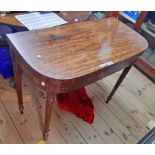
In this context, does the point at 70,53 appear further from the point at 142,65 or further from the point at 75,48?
the point at 142,65

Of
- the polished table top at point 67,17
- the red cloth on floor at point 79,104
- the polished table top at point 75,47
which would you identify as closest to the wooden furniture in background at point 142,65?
the polished table top at point 67,17

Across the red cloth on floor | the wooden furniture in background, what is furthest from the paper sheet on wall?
the wooden furniture in background

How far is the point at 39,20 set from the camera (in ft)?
4.41

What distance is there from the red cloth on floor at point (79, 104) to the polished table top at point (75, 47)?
599 millimetres

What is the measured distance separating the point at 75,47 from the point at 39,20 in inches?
15.5

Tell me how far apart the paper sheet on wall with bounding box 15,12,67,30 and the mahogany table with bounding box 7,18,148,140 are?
12 centimetres

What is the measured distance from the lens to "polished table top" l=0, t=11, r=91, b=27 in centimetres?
127

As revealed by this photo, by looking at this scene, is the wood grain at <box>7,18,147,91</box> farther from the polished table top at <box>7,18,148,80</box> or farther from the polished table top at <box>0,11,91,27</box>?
the polished table top at <box>0,11,91,27</box>

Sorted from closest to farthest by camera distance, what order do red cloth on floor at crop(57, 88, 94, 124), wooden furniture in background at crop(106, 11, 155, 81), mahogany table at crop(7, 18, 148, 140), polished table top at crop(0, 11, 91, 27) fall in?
mahogany table at crop(7, 18, 148, 140) → polished table top at crop(0, 11, 91, 27) → red cloth on floor at crop(57, 88, 94, 124) → wooden furniture in background at crop(106, 11, 155, 81)

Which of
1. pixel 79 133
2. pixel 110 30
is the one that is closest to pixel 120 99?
pixel 79 133

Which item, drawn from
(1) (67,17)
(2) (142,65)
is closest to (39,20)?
(1) (67,17)

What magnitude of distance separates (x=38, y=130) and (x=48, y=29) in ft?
2.28

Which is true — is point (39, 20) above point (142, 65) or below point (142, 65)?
above

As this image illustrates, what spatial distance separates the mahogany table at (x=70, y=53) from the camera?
3.14 feet
